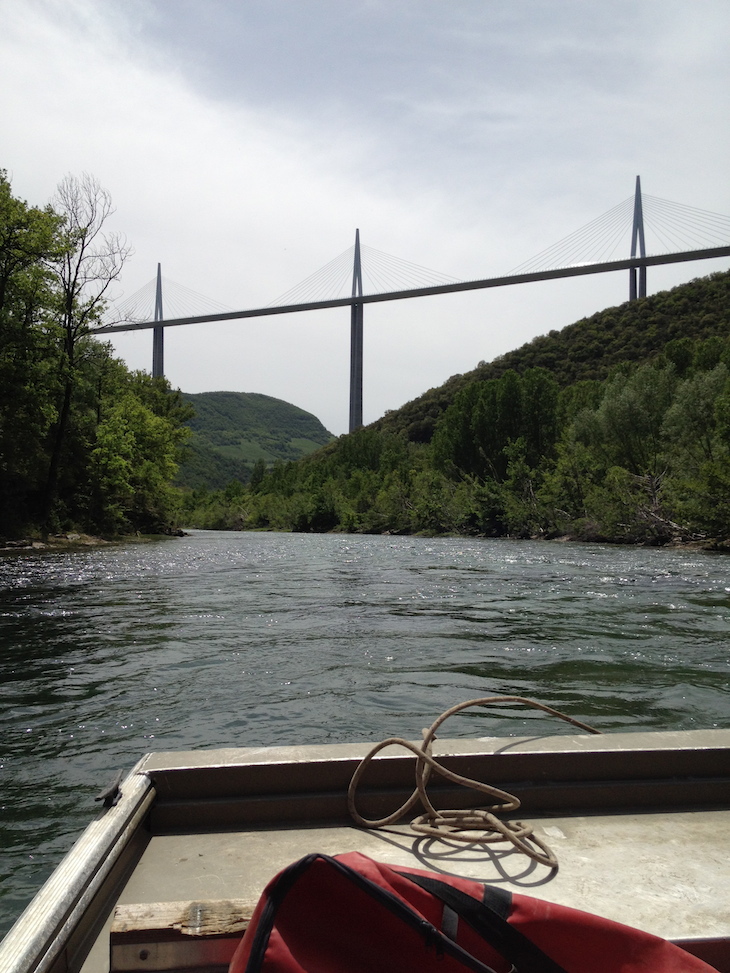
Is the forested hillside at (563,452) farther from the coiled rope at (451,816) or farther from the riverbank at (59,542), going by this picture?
the coiled rope at (451,816)

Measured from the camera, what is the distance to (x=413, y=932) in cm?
149

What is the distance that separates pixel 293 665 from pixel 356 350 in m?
63.9

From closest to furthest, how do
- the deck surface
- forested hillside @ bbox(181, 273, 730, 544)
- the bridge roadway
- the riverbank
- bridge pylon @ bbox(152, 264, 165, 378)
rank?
the deck surface < the riverbank < forested hillside @ bbox(181, 273, 730, 544) < the bridge roadway < bridge pylon @ bbox(152, 264, 165, 378)

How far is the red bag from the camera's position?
146 centimetres

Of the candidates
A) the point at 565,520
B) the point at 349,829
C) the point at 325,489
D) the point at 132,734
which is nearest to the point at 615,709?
the point at 132,734

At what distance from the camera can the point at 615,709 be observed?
6.14 meters

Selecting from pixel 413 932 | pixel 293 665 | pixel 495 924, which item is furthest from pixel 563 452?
pixel 413 932

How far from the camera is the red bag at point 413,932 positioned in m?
1.46

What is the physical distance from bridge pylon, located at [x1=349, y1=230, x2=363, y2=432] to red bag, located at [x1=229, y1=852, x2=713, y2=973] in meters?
66.9

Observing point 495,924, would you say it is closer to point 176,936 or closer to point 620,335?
point 176,936

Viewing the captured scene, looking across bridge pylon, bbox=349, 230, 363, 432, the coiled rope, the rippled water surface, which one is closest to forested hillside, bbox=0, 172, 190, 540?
the rippled water surface

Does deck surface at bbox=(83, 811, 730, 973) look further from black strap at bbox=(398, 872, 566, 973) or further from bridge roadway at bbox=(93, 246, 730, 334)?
bridge roadway at bbox=(93, 246, 730, 334)

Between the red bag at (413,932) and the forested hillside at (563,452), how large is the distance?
2512cm

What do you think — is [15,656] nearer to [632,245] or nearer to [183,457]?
[183,457]
